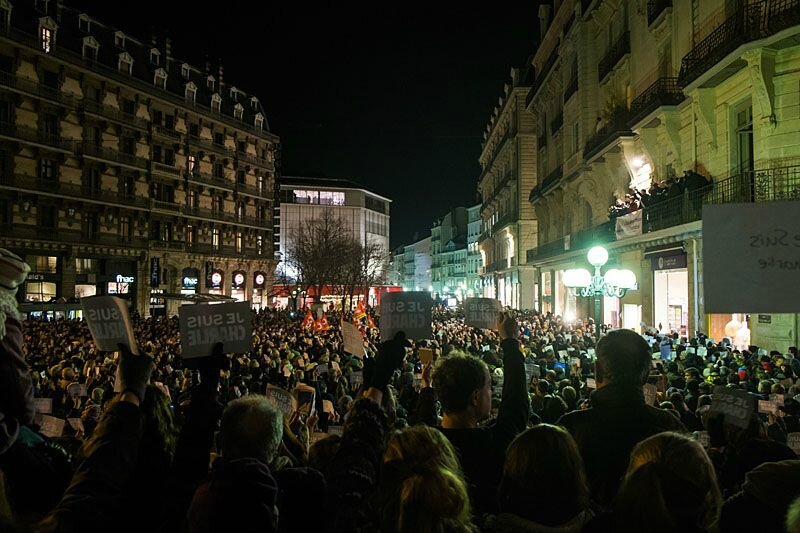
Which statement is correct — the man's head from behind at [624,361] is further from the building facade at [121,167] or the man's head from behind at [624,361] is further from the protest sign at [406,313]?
the building facade at [121,167]

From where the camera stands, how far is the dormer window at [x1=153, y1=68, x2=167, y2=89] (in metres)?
52.5

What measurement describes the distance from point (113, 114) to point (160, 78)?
24.5ft

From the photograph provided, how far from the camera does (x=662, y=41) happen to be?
915 inches

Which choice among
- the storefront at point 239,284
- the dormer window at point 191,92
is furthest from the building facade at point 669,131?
the storefront at point 239,284

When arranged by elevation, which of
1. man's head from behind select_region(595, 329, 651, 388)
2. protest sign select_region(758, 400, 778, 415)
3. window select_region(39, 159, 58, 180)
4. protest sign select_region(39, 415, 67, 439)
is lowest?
protest sign select_region(39, 415, 67, 439)

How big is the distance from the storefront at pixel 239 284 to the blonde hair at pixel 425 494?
61706 mm

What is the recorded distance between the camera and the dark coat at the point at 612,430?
3379 mm

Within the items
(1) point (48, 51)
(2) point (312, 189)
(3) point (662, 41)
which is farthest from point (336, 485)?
(2) point (312, 189)

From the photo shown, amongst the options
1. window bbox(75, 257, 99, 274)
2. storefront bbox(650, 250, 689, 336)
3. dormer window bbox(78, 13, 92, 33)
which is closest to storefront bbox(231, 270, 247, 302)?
window bbox(75, 257, 99, 274)

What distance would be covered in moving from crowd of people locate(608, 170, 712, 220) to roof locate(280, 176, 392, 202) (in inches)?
3389

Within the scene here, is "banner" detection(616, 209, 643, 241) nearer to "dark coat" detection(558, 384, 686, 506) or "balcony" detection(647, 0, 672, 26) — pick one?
"balcony" detection(647, 0, 672, 26)

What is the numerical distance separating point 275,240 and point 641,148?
54.0 meters

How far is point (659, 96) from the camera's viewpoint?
21703mm

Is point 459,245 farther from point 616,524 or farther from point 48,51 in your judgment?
point 616,524
